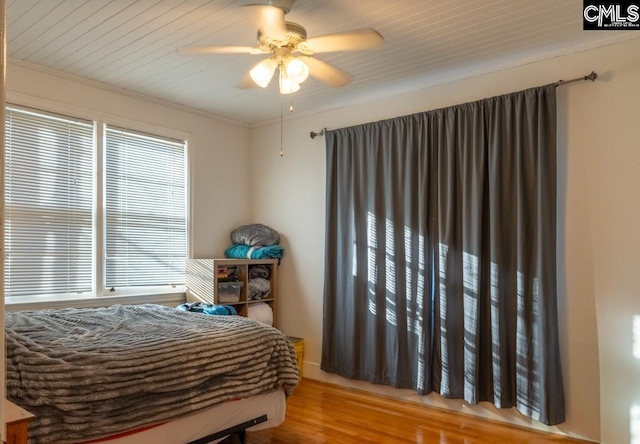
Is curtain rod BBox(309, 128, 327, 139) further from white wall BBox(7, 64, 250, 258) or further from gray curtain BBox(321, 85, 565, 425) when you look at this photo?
white wall BBox(7, 64, 250, 258)

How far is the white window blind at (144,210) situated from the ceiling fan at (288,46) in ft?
5.83

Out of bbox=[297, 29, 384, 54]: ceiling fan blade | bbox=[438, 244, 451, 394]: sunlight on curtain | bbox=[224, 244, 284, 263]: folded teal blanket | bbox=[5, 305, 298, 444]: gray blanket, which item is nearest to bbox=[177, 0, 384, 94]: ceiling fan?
bbox=[297, 29, 384, 54]: ceiling fan blade

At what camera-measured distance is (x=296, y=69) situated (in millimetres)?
2523

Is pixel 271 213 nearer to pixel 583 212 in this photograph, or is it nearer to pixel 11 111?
pixel 11 111

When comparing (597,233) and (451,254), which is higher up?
(597,233)

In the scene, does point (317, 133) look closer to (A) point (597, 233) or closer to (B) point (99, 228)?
(B) point (99, 228)

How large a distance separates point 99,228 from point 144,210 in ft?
1.47

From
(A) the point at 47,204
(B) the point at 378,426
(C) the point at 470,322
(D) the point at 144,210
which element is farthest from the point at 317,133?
(B) the point at 378,426

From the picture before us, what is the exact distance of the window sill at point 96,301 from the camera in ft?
11.2

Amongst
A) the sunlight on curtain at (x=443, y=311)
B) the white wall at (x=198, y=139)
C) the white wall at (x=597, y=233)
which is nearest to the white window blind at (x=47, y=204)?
the white wall at (x=198, y=139)

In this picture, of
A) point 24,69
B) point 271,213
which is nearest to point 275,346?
point 271,213

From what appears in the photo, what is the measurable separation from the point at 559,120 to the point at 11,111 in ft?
12.7

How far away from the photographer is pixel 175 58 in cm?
338

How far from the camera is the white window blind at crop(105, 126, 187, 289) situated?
398 cm
